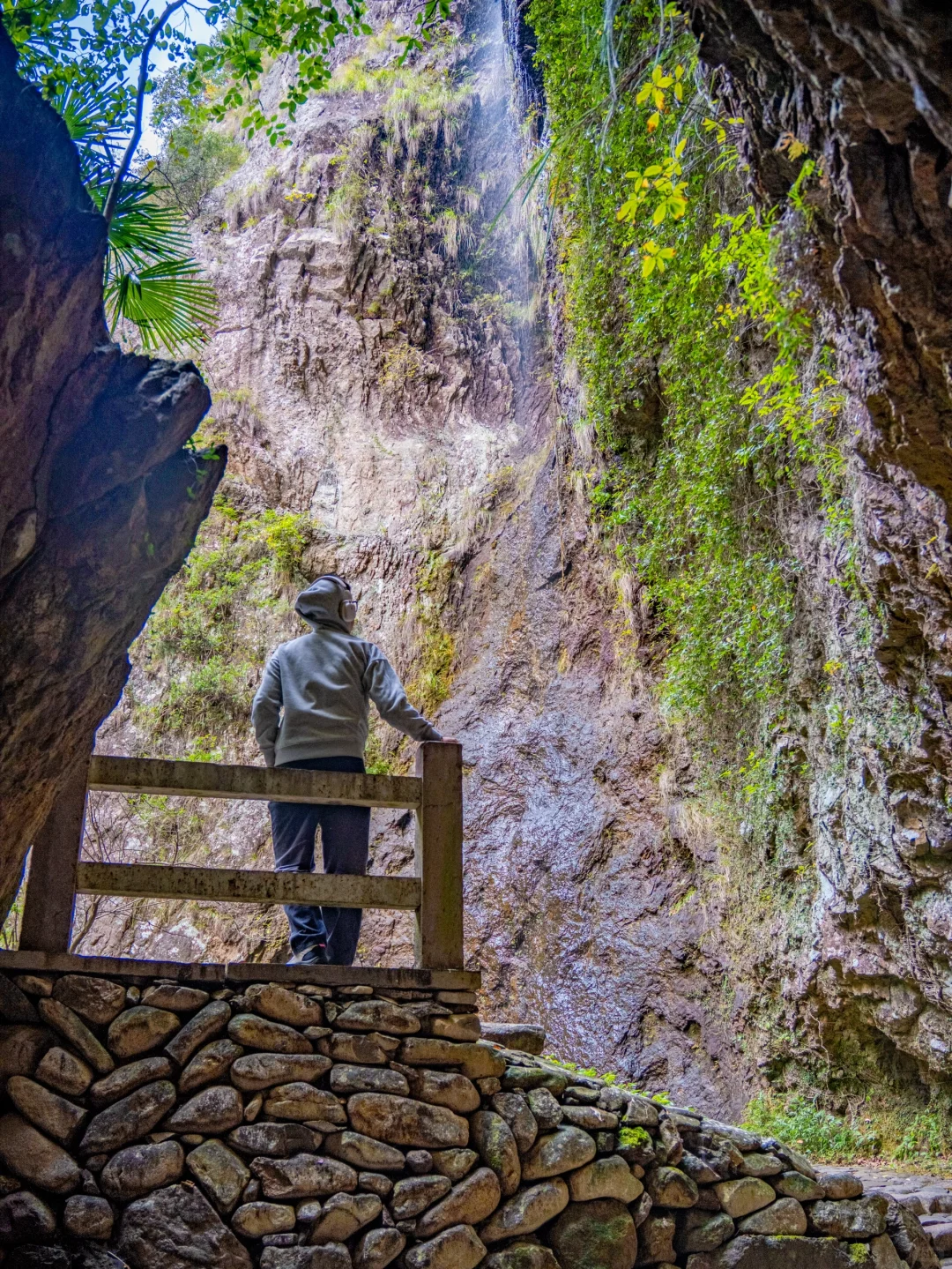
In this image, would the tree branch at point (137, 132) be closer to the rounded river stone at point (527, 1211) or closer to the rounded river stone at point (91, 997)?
the rounded river stone at point (91, 997)

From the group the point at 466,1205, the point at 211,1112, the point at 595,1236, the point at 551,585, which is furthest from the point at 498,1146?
the point at 551,585

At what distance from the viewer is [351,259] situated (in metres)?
14.1

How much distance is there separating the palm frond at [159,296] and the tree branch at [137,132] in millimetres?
326

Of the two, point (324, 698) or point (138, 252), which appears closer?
point (138, 252)

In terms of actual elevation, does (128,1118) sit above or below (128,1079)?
below

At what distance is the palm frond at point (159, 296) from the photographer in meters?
3.74

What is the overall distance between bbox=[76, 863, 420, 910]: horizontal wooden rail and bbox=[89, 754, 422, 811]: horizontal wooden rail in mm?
323

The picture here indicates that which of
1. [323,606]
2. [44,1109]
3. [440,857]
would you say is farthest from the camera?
[323,606]

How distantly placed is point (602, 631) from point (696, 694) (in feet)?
7.20

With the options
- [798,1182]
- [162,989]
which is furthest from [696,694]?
[162,989]

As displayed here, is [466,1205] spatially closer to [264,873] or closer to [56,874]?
[264,873]

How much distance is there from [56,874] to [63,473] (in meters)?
1.77

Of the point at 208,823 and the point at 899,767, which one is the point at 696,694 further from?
the point at 208,823

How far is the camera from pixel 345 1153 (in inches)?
152
